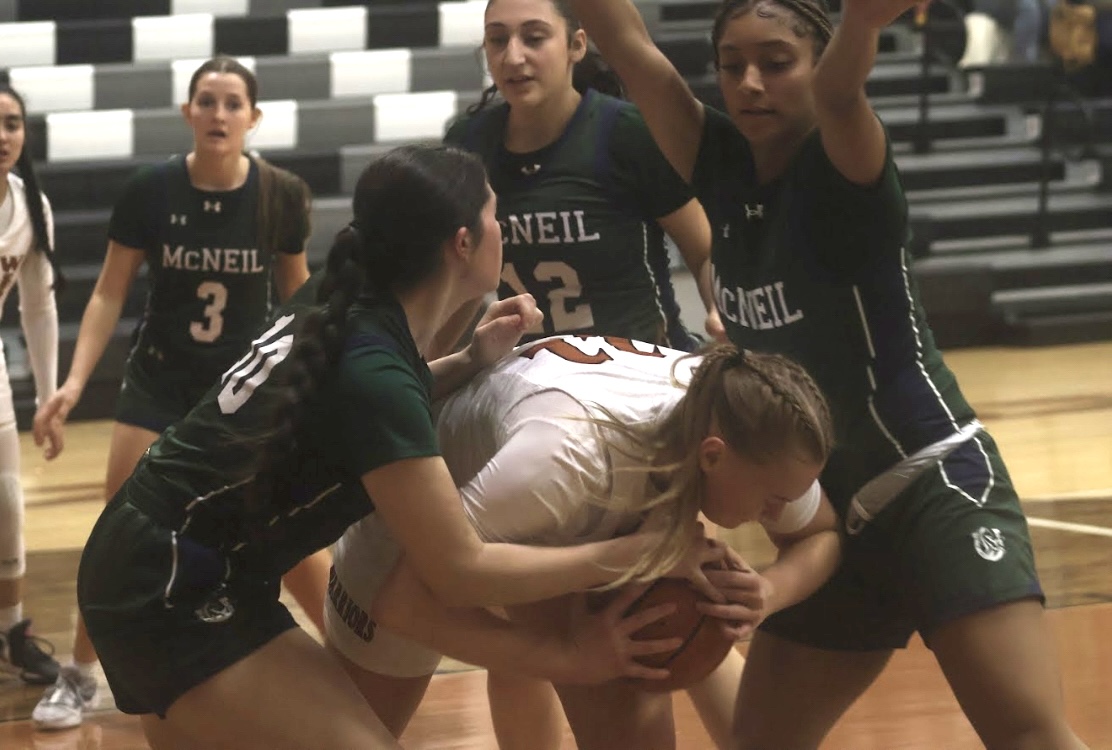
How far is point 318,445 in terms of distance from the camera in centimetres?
248

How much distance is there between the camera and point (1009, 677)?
8.79ft

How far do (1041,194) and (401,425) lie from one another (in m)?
8.90

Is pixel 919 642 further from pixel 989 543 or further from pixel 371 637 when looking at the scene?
pixel 371 637

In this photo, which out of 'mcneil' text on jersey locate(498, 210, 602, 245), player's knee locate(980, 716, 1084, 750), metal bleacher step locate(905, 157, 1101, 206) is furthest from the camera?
metal bleacher step locate(905, 157, 1101, 206)

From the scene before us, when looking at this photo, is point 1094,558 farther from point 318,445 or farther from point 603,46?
point 318,445

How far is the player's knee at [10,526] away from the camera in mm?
4676

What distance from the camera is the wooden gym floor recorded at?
165 inches

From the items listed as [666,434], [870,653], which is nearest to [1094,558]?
[870,653]

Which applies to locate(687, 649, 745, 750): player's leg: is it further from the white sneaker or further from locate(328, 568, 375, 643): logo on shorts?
the white sneaker

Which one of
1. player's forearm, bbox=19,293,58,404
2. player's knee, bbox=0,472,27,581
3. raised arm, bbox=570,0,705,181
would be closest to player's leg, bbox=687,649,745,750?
raised arm, bbox=570,0,705,181

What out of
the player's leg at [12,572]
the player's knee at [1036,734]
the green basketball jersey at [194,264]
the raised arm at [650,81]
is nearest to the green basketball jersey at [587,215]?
the raised arm at [650,81]

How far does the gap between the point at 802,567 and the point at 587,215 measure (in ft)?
4.37

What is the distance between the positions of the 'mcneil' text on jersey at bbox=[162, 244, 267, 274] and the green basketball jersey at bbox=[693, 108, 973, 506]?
2098mm

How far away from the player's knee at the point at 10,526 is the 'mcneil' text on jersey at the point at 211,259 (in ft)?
2.36
